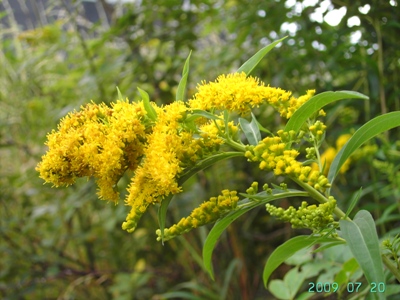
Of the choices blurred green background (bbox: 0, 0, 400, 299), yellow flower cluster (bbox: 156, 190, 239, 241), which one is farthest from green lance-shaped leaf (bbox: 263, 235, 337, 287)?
blurred green background (bbox: 0, 0, 400, 299)

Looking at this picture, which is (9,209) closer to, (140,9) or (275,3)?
(140,9)

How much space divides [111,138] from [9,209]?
2013 millimetres

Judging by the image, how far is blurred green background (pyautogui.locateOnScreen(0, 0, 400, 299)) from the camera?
1.90m

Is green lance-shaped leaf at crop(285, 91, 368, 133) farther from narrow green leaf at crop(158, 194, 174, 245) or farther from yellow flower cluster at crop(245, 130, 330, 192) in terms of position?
narrow green leaf at crop(158, 194, 174, 245)

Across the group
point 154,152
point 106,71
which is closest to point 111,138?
point 154,152

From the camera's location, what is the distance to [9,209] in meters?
2.58

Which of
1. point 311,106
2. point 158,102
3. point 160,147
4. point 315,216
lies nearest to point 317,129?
point 311,106

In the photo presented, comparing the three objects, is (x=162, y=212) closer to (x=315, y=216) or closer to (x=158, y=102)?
(x=315, y=216)

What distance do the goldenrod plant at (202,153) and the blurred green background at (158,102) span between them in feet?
3.20

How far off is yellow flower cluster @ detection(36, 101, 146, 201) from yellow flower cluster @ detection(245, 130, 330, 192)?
0.20m

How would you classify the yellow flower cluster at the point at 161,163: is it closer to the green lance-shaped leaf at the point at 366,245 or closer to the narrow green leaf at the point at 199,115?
the narrow green leaf at the point at 199,115

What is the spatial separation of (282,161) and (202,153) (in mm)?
141

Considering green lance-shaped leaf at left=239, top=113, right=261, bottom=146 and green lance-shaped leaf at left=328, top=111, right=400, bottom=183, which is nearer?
green lance-shaped leaf at left=328, top=111, right=400, bottom=183

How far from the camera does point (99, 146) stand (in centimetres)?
82
